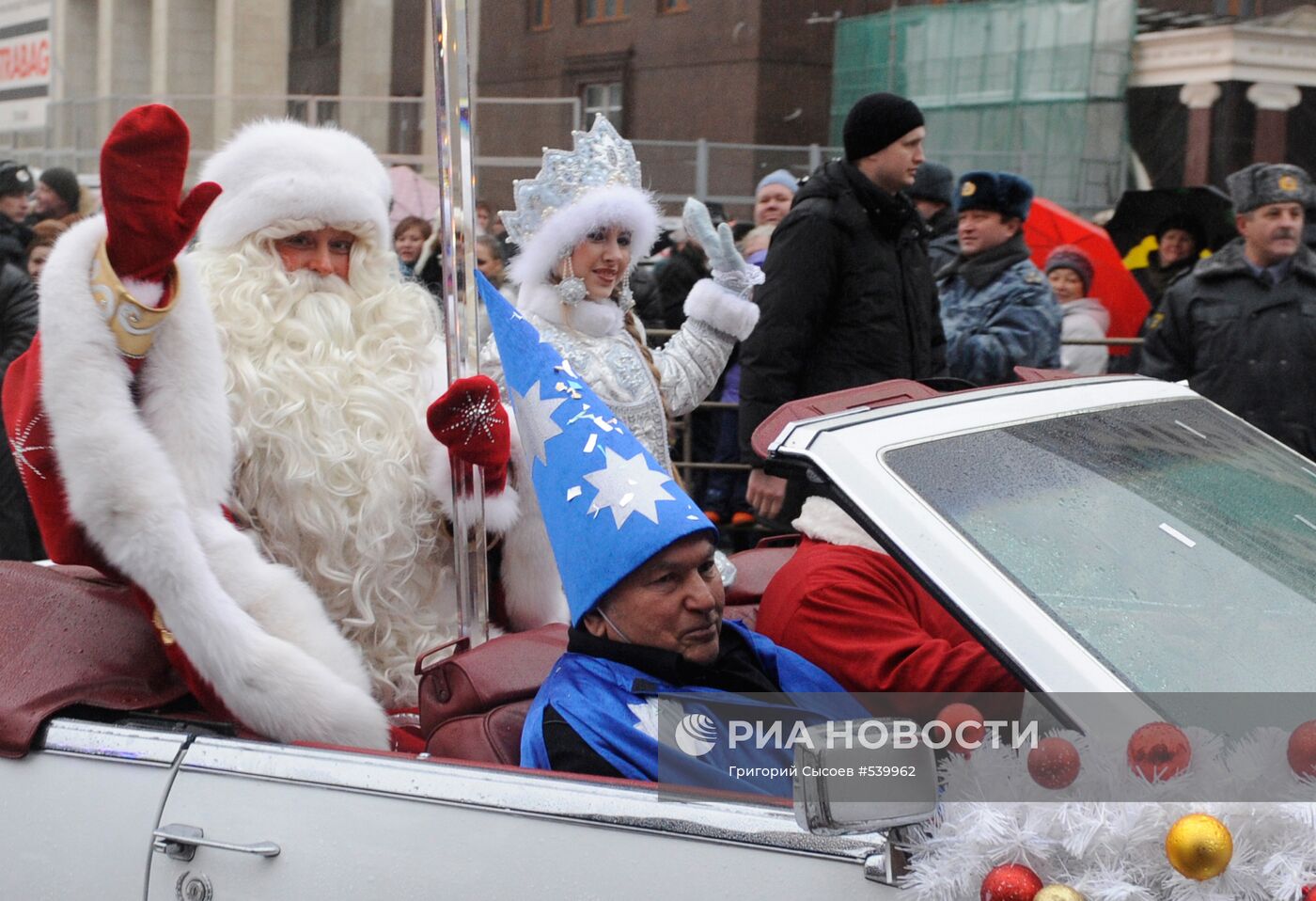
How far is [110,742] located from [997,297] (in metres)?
3.50

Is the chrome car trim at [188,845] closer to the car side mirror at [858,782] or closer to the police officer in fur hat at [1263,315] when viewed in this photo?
the car side mirror at [858,782]

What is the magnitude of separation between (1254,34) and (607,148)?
8.60 meters

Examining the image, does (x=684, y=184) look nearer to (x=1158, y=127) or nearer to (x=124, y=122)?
(x=1158, y=127)

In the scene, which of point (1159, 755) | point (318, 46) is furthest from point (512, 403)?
point (318, 46)

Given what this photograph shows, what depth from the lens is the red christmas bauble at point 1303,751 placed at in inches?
60.8

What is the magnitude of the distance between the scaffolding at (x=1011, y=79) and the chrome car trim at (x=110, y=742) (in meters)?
9.98

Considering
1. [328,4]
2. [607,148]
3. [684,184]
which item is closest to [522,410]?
[607,148]

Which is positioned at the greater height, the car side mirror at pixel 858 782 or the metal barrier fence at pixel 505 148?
the metal barrier fence at pixel 505 148

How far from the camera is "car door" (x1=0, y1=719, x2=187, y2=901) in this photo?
214 cm

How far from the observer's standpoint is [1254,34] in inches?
440

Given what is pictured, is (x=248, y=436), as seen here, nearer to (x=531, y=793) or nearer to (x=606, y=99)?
(x=531, y=793)

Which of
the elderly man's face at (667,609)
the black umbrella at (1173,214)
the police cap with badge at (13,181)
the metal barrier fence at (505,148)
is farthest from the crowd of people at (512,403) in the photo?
the police cap with badge at (13,181)

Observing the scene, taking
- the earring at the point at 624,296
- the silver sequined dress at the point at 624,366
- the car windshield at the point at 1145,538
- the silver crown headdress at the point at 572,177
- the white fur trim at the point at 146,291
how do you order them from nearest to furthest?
1. the car windshield at the point at 1145,538
2. the white fur trim at the point at 146,291
3. the silver sequined dress at the point at 624,366
4. the silver crown headdress at the point at 572,177
5. the earring at the point at 624,296

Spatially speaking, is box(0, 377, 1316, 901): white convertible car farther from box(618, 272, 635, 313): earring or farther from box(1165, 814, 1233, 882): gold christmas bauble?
box(618, 272, 635, 313): earring
